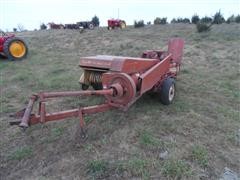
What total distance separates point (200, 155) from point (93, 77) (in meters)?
2.37

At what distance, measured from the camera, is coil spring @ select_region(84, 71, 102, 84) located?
457 cm

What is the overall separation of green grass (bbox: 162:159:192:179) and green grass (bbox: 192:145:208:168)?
188mm

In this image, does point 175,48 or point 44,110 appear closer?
point 44,110

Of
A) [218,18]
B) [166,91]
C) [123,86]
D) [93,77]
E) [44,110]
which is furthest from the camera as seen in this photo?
[218,18]

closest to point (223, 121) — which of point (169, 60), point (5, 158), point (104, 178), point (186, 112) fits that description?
point (186, 112)

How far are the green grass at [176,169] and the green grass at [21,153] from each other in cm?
182

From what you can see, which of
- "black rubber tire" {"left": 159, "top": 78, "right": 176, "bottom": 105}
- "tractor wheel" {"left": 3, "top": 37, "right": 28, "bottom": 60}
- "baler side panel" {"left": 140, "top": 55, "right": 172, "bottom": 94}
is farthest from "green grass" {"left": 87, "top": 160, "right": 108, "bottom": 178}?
"tractor wheel" {"left": 3, "top": 37, "right": 28, "bottom": 60}

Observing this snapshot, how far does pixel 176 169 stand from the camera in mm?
2887

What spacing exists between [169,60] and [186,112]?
3.35 ft

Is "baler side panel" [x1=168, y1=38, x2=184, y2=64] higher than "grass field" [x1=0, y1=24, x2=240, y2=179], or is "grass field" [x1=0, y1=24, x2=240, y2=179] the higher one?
"baler side panel" [x1=168, y1=38, x2=184, y2=64]

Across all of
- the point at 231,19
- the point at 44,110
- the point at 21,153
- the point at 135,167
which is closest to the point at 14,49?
the point at 21,153

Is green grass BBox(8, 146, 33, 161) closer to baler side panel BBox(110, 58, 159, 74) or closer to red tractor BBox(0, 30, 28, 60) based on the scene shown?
baler side panel BBox(110, 58, 159, 74)

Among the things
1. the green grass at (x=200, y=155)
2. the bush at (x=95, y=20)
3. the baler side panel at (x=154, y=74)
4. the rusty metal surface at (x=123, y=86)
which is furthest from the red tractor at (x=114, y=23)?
the green grass at (x=200, y=155)

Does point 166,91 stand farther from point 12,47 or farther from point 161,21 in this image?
point 161,21
